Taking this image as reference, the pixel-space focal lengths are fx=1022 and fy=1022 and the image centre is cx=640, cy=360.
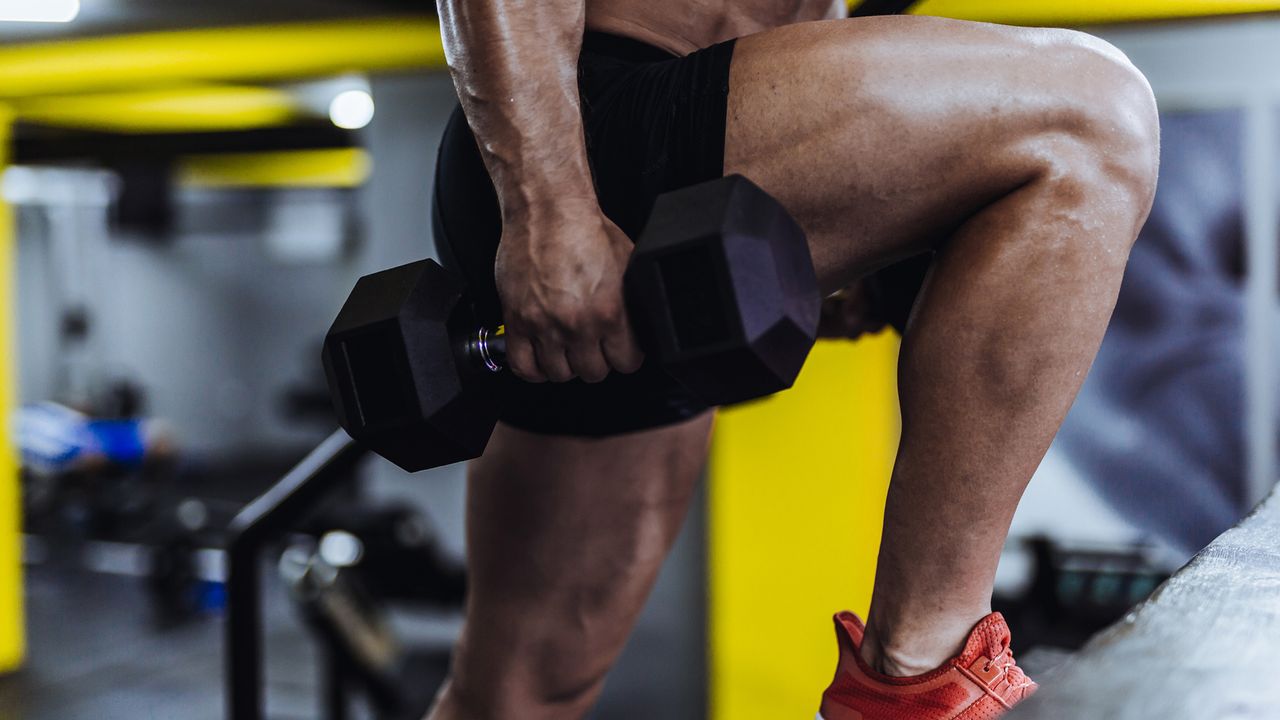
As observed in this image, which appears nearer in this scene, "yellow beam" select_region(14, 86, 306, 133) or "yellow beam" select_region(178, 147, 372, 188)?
"yellow beam" select_region(14, 86, 306, 133)

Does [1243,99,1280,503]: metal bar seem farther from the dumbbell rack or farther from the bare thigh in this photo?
the bare thigh

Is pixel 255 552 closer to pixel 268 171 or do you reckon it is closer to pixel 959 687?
pixel 959 687

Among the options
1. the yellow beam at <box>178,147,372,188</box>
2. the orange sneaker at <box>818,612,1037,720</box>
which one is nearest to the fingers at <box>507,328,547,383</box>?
the orange sneaker at <box>818,612,1037,720</box>

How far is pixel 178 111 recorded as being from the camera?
20.0 feet

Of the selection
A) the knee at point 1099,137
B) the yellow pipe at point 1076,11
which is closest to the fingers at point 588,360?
the knee at point 1099,137

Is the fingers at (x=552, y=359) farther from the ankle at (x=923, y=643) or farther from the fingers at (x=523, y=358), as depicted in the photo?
the ankle at (x=923, y=643)

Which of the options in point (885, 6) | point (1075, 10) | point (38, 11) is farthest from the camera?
point (38, 11)

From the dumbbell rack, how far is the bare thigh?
1.11m

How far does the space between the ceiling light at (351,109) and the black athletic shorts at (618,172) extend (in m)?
5.33

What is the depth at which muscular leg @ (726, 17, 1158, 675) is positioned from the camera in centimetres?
55

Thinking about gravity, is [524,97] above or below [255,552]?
above

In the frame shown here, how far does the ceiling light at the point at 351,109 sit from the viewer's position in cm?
587

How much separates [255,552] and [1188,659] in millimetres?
1499

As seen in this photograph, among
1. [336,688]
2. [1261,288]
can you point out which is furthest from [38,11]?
[1261,288]
